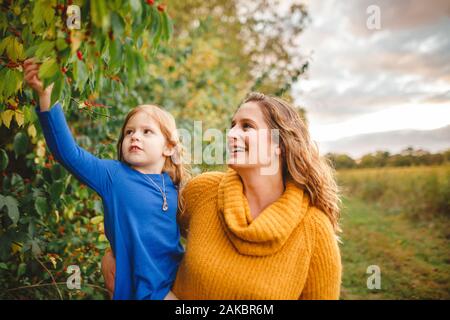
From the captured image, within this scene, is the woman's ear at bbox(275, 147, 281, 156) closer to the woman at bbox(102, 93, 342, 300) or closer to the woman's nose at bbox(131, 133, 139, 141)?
the woman at bbox(102, 93, 342, 300)

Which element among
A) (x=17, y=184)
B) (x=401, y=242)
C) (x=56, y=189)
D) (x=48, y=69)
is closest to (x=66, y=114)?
(x=17, y=184)

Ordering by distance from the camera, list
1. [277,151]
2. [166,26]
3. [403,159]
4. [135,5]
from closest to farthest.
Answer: [135,5] → [166,26] → [277,151] → [403,159]

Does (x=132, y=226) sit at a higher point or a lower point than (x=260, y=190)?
lower

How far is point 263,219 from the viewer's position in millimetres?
1663

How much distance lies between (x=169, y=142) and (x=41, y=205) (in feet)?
2.56

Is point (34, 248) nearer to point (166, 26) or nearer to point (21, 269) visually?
point (21, 269)

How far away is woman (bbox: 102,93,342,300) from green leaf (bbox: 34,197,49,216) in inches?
17.9

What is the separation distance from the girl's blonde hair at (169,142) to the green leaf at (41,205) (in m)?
0.51

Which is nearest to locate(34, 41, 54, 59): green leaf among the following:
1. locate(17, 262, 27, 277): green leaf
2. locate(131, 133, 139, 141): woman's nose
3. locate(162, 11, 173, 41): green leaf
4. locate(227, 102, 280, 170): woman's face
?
locate(162, 11, 173, 41): green leaf

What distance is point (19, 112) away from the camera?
1.85 m

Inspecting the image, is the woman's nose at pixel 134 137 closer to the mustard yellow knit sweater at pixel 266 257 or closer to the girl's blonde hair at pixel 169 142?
the girl's blonde hair at pixel 169 142

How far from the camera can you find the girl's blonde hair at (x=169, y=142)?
6.46 feet
